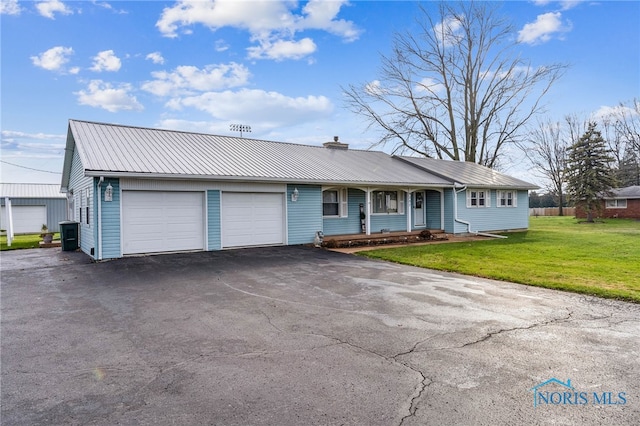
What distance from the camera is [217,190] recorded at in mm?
12297

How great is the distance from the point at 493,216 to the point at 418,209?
164 inches

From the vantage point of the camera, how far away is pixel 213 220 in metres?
12.3

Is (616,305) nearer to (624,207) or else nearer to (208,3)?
(208,3)

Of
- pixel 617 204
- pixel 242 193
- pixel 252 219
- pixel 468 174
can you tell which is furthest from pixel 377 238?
pixel 617 204

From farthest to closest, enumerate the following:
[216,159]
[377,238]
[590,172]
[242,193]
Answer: [590,172], [377,238], [216,159], [242,193]

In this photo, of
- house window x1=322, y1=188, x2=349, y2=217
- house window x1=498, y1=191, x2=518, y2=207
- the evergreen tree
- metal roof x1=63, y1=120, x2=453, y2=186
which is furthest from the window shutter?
the evergreen tree

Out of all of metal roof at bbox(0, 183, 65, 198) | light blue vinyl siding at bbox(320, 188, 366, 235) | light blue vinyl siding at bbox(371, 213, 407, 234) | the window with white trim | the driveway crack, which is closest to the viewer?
the driveway crack

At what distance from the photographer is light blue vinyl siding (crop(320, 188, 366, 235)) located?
15.6m

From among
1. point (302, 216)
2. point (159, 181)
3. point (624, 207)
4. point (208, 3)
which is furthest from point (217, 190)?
point (624, 207)

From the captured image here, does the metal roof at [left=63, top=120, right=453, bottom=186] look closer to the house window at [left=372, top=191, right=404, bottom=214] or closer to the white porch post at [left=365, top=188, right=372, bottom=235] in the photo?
the white porch post at [left=365, top=188, right=372, bottom=235]

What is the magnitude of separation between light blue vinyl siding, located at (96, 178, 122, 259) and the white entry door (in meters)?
13.0

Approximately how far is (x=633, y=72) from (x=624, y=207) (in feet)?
48.9

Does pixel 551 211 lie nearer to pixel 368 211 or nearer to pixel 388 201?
pixel 388 201

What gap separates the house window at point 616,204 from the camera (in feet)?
106
